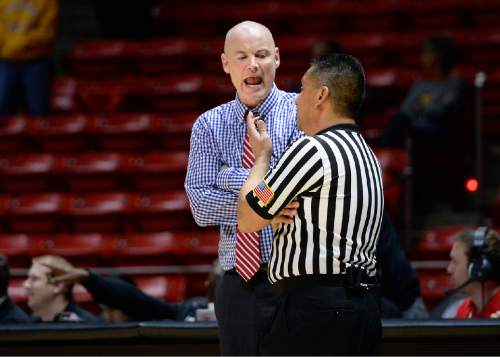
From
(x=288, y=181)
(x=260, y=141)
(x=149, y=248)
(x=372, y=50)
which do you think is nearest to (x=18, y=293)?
(x=149, y=248)

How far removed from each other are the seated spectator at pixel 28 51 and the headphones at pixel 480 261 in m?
5.18

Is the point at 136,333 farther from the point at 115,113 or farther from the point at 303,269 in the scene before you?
the point at 115,113

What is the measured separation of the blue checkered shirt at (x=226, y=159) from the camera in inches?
146

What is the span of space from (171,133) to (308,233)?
5322mm

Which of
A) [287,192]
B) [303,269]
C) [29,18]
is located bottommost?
[303,269]

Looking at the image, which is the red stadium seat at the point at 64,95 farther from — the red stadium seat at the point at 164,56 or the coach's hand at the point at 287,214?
the coach's hand at the point at 287,214

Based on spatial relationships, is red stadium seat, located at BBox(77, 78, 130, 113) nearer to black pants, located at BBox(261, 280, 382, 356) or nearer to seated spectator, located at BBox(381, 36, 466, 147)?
seated spectator, located at BBox(381, 36, 466, 147)

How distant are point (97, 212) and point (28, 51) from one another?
188cm

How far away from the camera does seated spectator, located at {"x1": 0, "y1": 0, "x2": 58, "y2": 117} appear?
9.35 m

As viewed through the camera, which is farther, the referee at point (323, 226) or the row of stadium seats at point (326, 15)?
the row of stadium seats at point (326, 15)

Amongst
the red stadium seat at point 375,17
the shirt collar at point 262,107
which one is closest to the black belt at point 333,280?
the shirt collar at point 262,107

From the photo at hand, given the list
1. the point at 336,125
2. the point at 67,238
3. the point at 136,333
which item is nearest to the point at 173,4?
the point at 67,238

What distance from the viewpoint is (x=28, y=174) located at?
28.5 feet

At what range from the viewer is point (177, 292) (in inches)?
295
